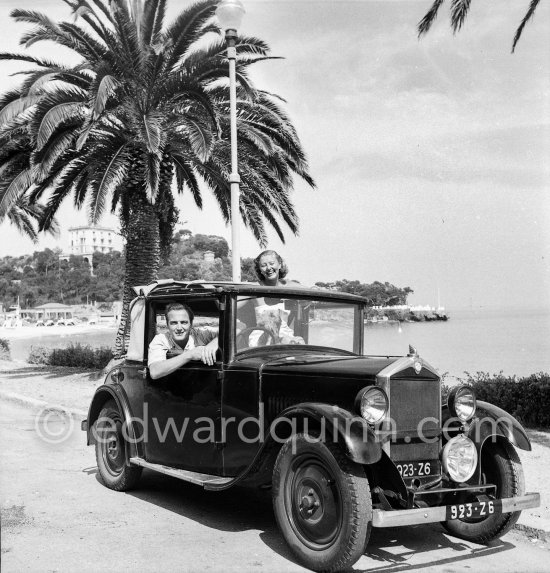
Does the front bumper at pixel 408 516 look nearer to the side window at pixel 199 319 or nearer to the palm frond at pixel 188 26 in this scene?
the side window at pixel 199 319

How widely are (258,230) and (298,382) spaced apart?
38.6ft

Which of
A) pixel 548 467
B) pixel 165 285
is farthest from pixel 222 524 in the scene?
pixel 548 467

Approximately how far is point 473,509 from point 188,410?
2.24 metres

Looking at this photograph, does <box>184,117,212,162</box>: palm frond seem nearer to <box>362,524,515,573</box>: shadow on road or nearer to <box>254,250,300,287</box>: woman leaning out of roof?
<box>254,250,300,287</box>: woman leaning out of roof

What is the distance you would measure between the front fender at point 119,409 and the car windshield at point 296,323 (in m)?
1.52

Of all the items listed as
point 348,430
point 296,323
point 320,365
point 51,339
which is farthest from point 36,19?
point 51,339

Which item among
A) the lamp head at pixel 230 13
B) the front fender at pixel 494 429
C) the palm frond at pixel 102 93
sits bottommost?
the front fender at pixel 494 429

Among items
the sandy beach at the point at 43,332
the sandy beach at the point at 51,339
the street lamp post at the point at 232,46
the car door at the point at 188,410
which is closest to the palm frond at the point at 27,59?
the street lamp post at the point at 232,46

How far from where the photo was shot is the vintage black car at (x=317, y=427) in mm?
4262

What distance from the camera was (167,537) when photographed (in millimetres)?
4988

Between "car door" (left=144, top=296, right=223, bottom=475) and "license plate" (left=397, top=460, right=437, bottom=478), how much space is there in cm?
139

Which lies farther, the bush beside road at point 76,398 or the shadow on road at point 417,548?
the bush beside road at point 76,398

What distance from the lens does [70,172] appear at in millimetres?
15500

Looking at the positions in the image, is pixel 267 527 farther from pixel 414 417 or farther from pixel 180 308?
pixel 180 308
